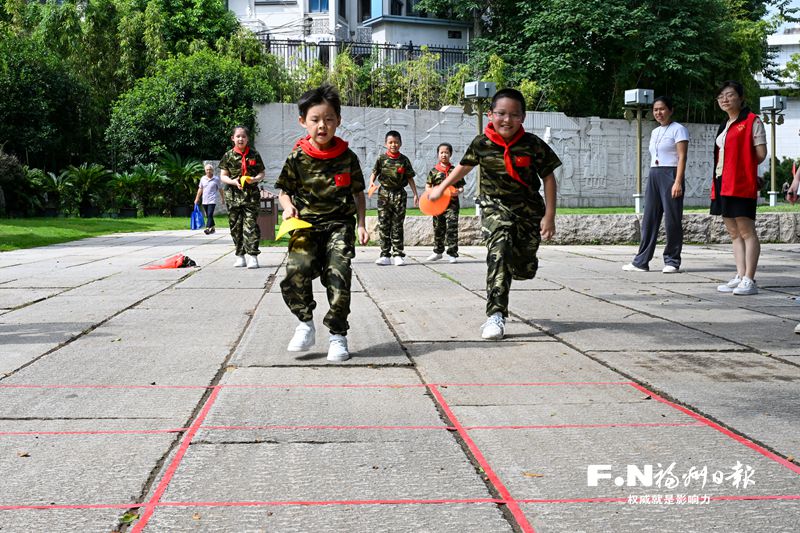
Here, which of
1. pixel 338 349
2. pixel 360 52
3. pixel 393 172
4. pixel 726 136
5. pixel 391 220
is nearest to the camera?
pixel 338 349

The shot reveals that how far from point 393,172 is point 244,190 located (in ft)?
6.43

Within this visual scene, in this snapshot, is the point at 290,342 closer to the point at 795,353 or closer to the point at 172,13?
the point at 795,353

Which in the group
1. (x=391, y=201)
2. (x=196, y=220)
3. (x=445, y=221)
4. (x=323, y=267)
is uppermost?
(x=391, y=201)

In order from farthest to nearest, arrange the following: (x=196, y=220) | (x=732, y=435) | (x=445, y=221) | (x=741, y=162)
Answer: (x=196, y=220) < (x=445, y=221) < (x=741, y=162) < (x=732, y=435)

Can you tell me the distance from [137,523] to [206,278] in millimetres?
7523

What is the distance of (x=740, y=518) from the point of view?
2617 mm

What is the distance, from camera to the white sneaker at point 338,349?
16.8 feet

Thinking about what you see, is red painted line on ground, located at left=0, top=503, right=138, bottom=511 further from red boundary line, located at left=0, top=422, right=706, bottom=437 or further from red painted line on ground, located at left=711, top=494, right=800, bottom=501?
red painted line on ground, located at left=711, top=494, right=800, bottom=501

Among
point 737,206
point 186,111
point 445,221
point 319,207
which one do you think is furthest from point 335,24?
Answer: point 319,207

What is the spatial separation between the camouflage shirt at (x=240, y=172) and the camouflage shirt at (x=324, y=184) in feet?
18.8

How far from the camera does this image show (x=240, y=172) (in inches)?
438

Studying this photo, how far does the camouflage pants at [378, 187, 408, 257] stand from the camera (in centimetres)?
1193

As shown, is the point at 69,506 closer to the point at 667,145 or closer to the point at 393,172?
the point at 667,145

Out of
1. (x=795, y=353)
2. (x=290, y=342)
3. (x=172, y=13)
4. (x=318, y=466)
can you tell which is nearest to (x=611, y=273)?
(x=795, y=353)
